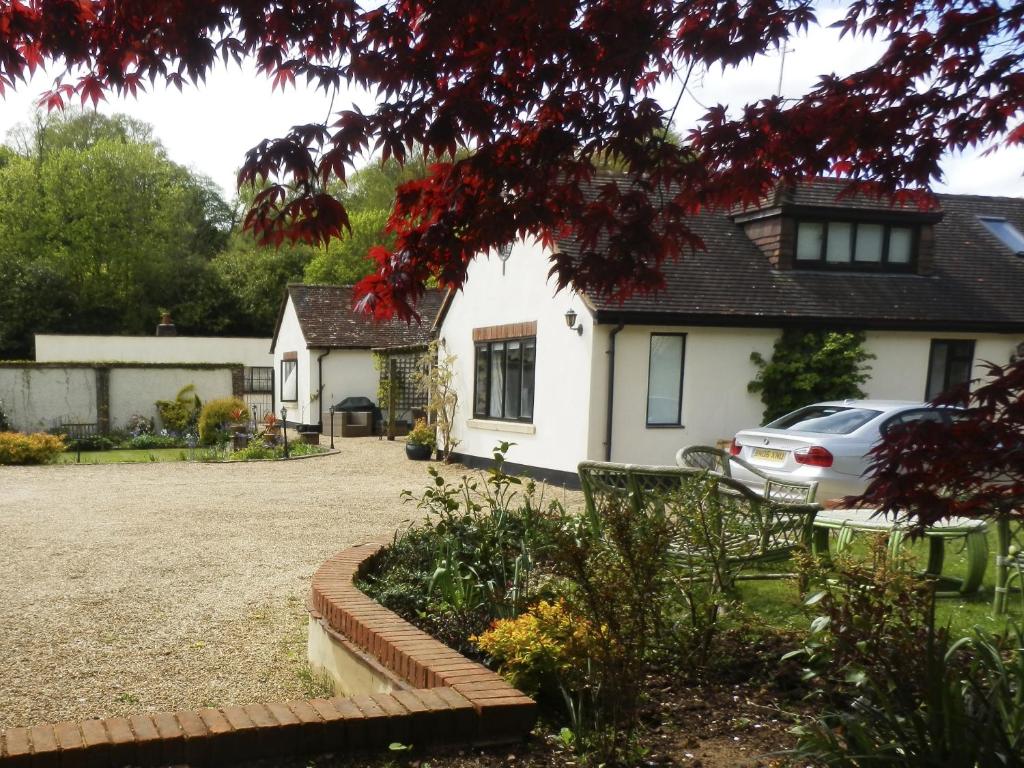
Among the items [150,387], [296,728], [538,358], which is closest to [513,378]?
[538,358]

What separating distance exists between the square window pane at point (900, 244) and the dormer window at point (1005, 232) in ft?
11.2

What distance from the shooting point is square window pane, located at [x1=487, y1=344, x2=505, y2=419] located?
16906mm

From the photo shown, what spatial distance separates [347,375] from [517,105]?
24.0 metres

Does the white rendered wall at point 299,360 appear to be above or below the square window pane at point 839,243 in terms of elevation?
below

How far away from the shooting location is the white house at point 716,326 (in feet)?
45.9

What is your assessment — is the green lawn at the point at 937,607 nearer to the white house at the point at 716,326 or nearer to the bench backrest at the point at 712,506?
the bench backrest at the point at 712,506

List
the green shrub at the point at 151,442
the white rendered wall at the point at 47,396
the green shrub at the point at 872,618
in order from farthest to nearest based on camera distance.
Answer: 1. the white rendered wall at the point at 47,396
2. the green shrub at the point at 151,442
3. the green shrub at the point at 872,618

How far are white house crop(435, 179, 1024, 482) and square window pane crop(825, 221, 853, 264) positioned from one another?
0.08 ft

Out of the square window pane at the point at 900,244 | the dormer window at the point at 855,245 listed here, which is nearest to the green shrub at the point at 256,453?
the dormer window at the point at 855,245

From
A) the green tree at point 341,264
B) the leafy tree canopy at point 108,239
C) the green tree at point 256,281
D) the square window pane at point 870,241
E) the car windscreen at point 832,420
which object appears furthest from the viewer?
the green tree at point 256,281

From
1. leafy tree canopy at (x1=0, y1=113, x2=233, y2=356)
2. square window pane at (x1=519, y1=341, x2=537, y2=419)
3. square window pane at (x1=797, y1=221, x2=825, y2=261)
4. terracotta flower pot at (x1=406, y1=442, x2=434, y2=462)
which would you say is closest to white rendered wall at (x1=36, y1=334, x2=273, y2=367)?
leafy tree canopy at (x1=0, y1=113, x2=233, y2=356)

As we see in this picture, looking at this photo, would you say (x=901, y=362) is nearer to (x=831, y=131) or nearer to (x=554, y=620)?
(x=831, y=131)

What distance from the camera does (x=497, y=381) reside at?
17156 mm

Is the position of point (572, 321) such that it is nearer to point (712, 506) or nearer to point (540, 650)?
point (712, 506)
